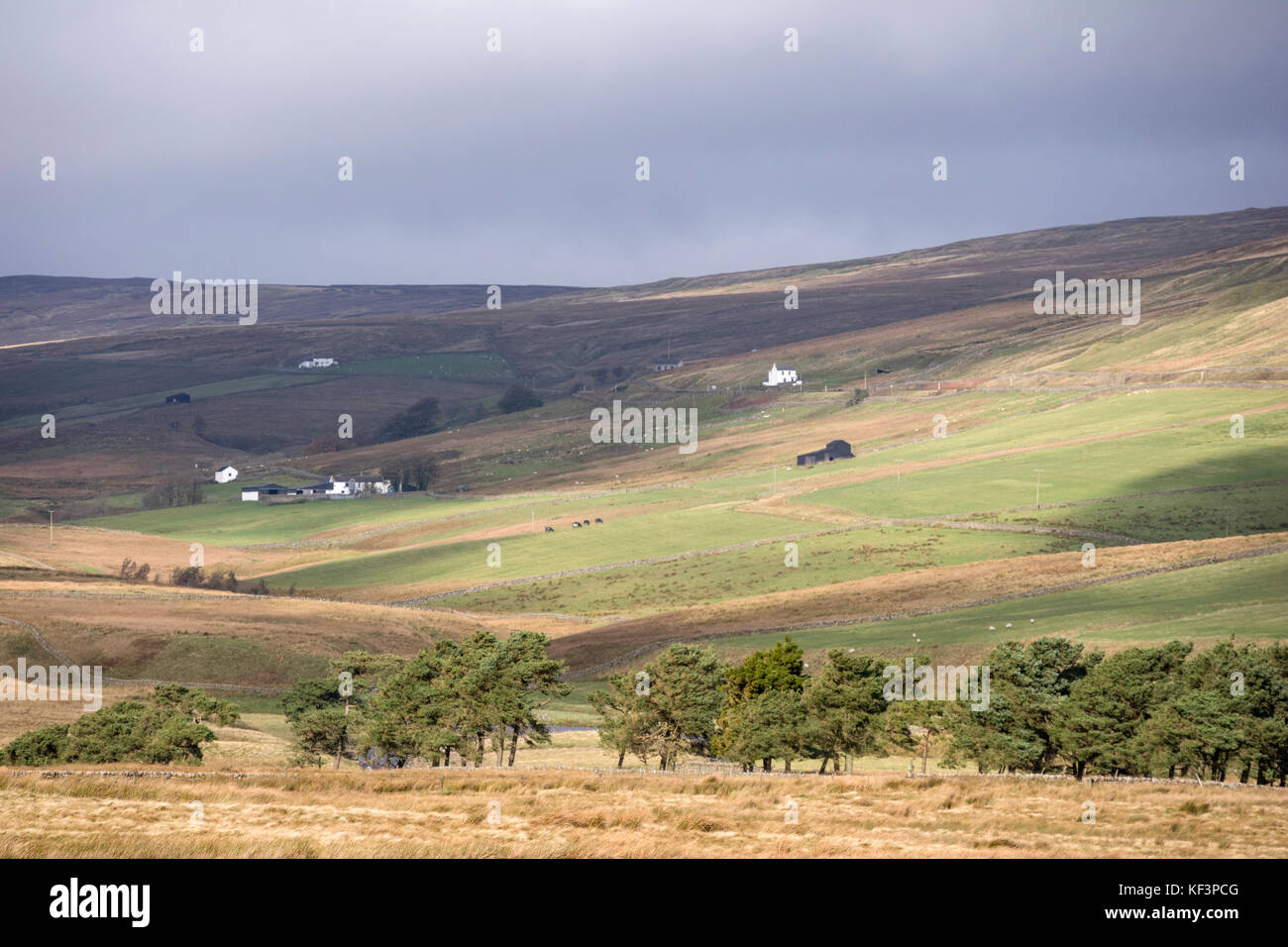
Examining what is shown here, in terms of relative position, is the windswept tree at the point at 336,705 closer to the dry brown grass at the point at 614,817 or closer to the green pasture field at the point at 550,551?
the dry brown grass at the point at 614,817

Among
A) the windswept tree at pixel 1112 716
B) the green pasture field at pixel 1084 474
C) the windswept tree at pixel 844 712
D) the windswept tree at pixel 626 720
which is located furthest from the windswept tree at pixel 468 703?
the green pasture field at pixel 1084 474

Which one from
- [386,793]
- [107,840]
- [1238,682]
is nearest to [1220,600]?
[1238,682]

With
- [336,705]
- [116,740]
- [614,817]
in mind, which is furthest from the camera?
[336,705]

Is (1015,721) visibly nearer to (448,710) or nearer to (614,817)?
(614,817)

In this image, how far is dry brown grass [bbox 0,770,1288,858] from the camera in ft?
86.0

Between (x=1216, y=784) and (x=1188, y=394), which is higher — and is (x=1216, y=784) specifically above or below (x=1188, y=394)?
below

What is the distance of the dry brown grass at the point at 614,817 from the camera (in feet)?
86.0

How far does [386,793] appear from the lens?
3375cm

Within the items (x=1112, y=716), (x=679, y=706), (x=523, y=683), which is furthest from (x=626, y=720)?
(x=1112, y=716)

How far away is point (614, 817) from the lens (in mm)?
30484

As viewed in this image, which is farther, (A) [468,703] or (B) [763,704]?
(A) [468,703]

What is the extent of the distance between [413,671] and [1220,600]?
179 feet

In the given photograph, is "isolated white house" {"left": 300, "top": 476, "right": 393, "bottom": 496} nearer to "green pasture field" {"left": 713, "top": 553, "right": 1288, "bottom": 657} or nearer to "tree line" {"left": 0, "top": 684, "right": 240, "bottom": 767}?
"green pasture field" {"left": 713, "top": 553, "right": 1288, "bottom": 657}
